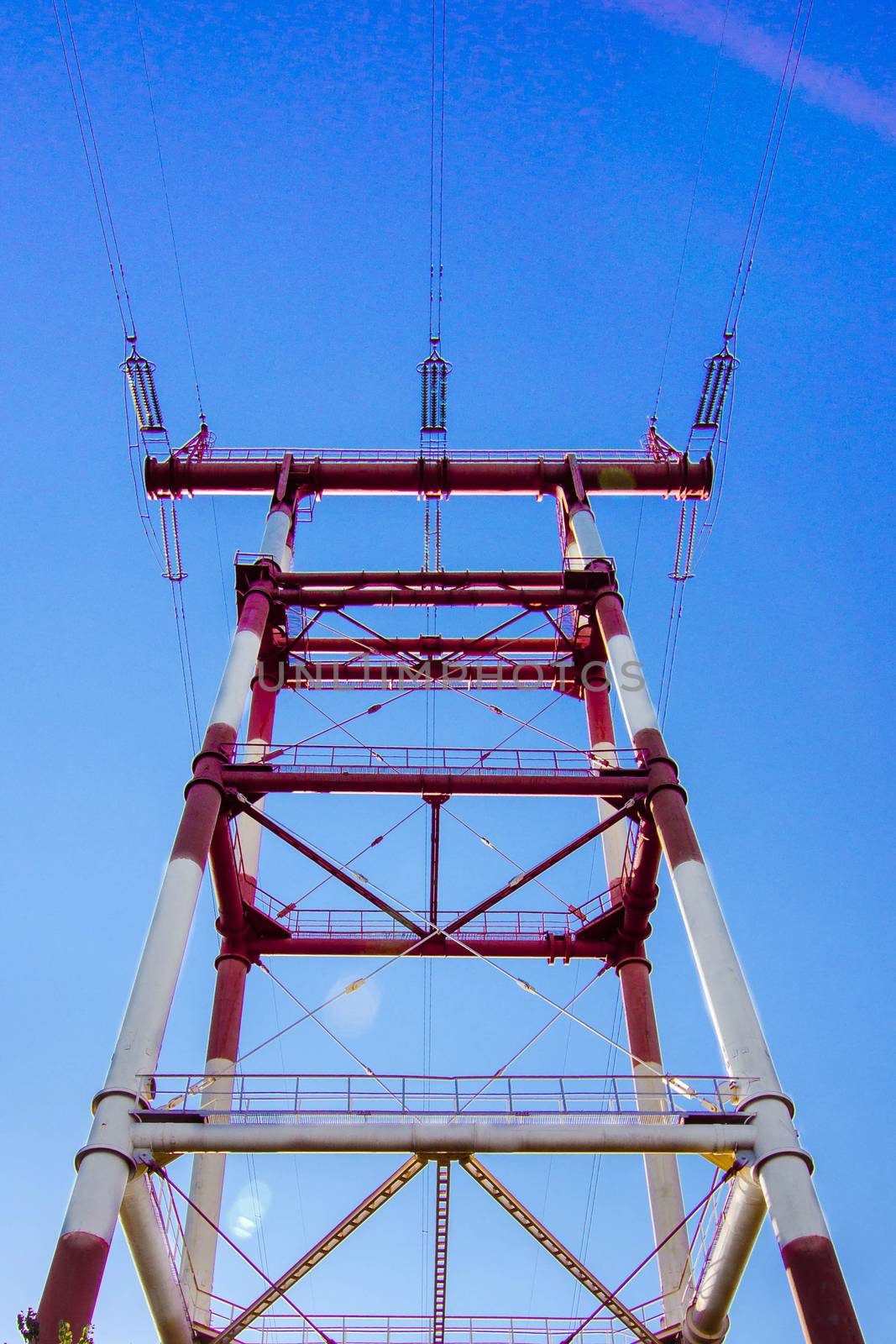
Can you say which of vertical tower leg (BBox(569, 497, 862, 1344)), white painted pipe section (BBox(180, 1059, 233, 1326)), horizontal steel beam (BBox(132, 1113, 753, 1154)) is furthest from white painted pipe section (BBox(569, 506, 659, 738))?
white painted pipe section (BBox(180, 1059, 233, 1326))

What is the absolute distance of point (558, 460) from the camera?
100ft

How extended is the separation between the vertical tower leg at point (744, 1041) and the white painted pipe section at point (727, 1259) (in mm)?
476

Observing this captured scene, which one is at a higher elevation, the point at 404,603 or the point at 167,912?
the point at 404,603

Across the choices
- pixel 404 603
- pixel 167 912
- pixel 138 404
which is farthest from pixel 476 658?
pixel 167 912

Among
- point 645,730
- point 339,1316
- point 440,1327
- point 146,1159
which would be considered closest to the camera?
point 146,1159

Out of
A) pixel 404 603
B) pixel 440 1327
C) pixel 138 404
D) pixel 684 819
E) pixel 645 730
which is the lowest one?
pixel 440 1327

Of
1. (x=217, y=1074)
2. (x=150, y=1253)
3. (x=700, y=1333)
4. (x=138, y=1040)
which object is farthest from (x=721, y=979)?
(x=150, y=1253)

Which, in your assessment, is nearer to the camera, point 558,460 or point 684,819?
point 684,819

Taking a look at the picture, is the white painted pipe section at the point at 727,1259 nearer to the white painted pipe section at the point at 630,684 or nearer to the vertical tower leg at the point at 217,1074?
the vertical tower leg at the point at 217,1074

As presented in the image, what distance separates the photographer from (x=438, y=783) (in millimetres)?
21938

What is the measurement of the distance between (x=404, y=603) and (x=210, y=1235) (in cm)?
1374

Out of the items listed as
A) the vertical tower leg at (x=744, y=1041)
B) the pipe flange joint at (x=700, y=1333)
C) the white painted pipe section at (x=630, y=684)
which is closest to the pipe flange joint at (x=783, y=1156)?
the vertical tower leg at (x=744, y=1041)

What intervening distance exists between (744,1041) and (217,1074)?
25.8 ft

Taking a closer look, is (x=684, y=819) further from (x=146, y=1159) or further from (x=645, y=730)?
(x=146, y=1159)
